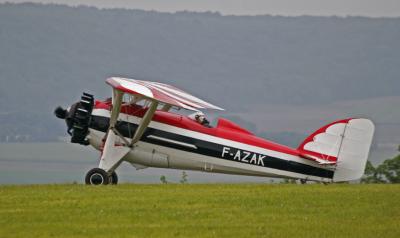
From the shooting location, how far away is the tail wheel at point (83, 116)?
2633 cm

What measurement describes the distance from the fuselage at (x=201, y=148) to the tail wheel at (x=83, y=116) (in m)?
0.11

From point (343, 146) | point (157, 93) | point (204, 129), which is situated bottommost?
point (204, 129)

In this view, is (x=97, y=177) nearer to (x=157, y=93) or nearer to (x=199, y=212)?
(x=157, y=93)

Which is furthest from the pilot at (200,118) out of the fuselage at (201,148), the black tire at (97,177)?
the black tire at (97,177)

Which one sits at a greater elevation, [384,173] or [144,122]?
[384,173]

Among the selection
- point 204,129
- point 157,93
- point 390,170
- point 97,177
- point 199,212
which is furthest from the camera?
point 390,170

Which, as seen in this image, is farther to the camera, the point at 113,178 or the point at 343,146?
the point at 113,178

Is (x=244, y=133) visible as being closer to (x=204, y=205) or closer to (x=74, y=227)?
(x=204, y=205)

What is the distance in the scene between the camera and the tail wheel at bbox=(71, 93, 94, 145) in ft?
86.4

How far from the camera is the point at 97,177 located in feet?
84.4

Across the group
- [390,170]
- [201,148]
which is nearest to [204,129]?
[201,148]

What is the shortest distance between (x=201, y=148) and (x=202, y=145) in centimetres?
7

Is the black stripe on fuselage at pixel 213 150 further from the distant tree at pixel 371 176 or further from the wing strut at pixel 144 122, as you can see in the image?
the distant tree at pixel 371 176

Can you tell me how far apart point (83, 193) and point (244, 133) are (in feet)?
Result: 16.9
